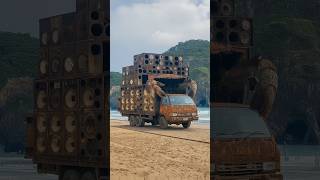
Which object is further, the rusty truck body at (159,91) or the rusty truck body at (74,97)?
the rusty truck body at (159,91)

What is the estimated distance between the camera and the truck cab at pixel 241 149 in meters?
12.3

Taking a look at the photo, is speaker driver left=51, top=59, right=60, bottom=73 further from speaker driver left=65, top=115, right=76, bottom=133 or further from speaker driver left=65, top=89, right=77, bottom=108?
speaker driver left=65, top=115, right=76, bottom=133

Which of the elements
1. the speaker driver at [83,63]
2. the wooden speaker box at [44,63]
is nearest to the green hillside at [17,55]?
the wooden speaker box at [44,63]

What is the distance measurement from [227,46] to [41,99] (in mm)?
6194

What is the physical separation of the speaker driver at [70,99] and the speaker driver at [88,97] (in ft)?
1.72

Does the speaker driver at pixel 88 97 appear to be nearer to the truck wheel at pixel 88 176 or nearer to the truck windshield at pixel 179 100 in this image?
the truck wheel at pixel 88 176

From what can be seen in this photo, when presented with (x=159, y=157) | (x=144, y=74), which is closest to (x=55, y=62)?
(x=159, y=157)

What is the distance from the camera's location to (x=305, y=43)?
47062 mm

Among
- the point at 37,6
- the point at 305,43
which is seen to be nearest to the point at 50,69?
the point at 305,43

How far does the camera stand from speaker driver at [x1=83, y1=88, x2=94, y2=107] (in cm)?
1363

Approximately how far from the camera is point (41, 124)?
50.3 ft

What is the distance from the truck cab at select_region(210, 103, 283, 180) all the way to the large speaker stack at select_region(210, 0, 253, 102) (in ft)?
3.41

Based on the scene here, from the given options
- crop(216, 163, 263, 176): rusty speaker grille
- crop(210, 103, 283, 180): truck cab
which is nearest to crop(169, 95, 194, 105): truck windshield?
crop(210, 103, 283, 180): truck cab

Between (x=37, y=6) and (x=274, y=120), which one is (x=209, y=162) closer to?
(x=274, y=120)
